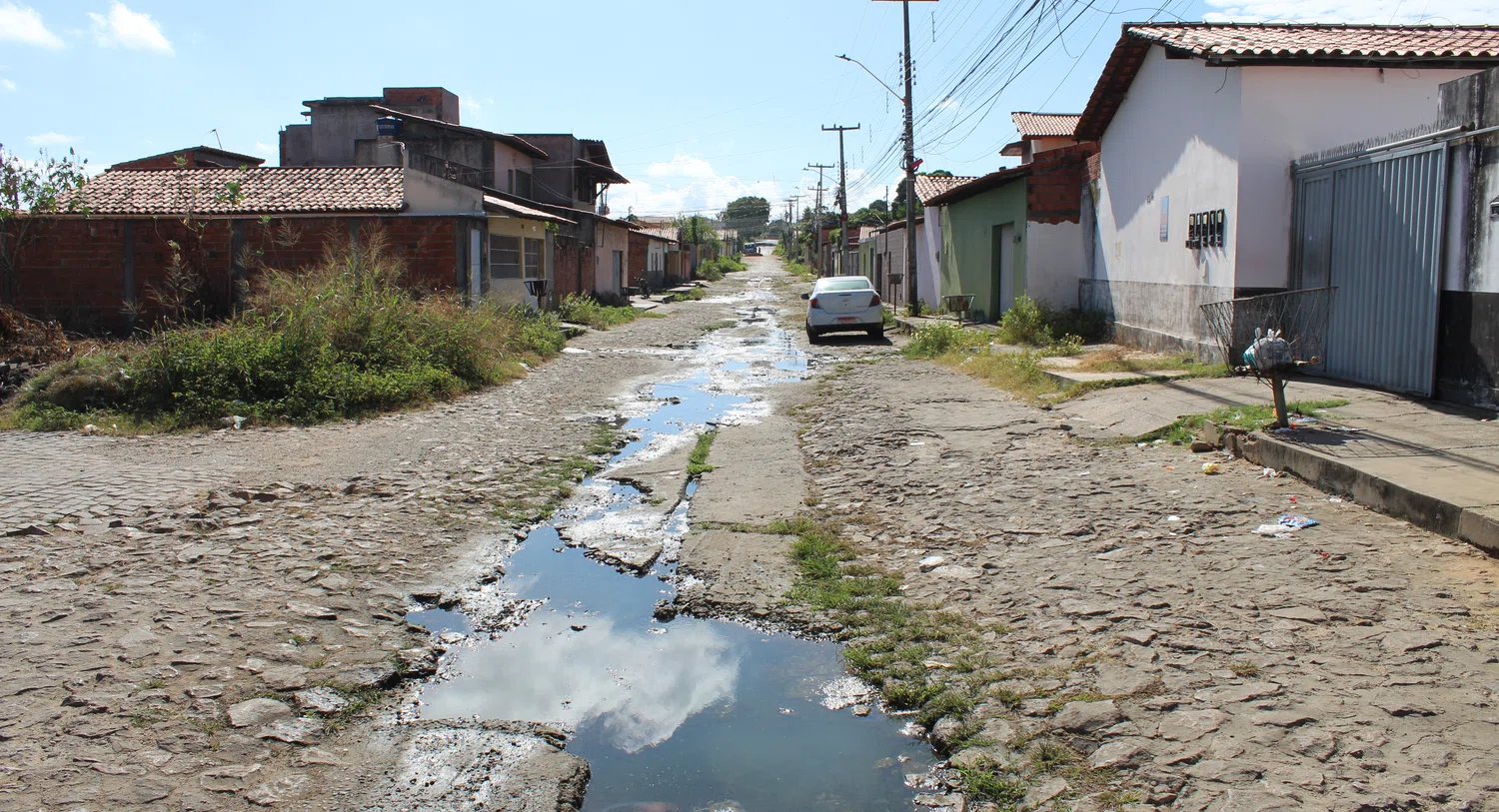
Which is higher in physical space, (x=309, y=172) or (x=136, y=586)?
(x=309, y=172)

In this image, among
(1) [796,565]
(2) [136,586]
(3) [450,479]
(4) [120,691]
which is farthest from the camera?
(3) [450,479]

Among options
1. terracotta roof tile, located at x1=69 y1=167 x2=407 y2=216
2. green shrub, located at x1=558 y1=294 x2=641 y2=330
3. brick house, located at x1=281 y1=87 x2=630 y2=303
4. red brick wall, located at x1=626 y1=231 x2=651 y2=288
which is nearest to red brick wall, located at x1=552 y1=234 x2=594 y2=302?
brick house, located at x1=281 y1=87 x2=630 y2=303

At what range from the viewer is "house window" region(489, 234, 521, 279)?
903 inches

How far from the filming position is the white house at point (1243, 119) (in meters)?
10.2

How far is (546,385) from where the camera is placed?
13.7 metres

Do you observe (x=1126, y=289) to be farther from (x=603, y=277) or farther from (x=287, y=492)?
(x=603, y=277)

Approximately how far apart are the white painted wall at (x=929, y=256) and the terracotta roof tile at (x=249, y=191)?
14.6 meters

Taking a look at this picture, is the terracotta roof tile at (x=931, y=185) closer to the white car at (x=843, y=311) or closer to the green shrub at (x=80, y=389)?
the white car at (x=843, y=311)

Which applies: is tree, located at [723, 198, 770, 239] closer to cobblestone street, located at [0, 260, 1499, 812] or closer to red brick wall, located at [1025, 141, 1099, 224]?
red brick wall, located at [1025, 141, 1099, 224]

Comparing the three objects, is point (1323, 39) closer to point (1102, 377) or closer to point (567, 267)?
point (1102, 377)

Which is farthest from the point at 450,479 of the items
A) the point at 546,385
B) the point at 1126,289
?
the point at 1126,289

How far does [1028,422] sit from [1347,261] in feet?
10.4

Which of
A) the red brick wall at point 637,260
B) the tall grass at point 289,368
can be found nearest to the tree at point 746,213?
the red brick wall at point 637,260

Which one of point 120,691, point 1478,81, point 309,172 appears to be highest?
point 309,172
